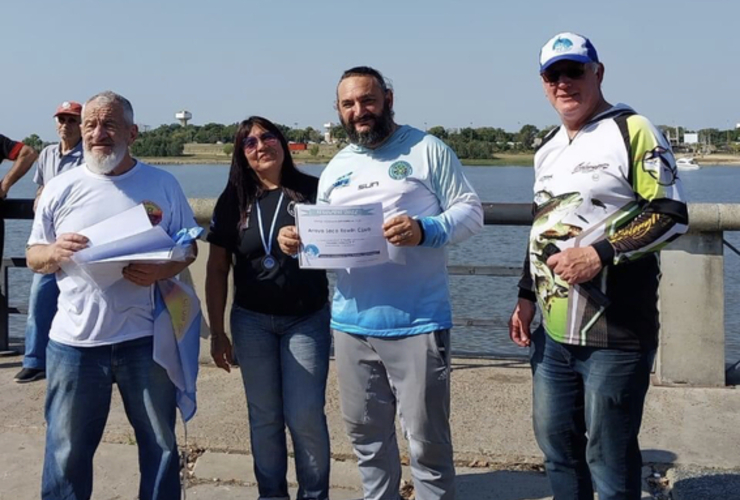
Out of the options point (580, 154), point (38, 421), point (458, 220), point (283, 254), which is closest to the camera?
point (580, 154)

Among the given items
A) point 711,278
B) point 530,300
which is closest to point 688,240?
point 711,278

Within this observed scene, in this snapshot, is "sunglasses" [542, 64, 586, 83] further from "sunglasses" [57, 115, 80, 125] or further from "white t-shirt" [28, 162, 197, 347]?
"sunglasses" [57, 115, 80, 125]

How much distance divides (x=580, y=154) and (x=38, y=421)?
3.94 m

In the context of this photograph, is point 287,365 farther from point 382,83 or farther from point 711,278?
point 711,278

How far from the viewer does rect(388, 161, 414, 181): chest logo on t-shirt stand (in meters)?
3.63

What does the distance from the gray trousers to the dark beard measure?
88 centimetres

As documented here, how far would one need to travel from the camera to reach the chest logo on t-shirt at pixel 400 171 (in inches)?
143

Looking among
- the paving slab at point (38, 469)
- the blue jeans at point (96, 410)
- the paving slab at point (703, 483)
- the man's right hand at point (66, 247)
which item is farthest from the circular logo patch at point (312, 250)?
the paving slab at point (703, 483)

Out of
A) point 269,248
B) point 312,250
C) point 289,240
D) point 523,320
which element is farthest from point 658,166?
point 269,248

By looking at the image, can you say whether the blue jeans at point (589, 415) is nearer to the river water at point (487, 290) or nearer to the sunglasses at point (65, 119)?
the river water at point (487, 290)

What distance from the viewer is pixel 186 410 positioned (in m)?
→ 3.76

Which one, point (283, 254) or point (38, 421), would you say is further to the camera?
point (38, 421)

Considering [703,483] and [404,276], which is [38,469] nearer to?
[404,276]

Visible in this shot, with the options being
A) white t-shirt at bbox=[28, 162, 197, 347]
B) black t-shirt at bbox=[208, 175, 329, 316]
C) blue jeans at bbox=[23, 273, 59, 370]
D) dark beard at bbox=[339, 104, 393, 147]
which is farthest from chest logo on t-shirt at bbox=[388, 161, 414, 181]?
blue jeans at bbox=[23, 273, 59, 370]
